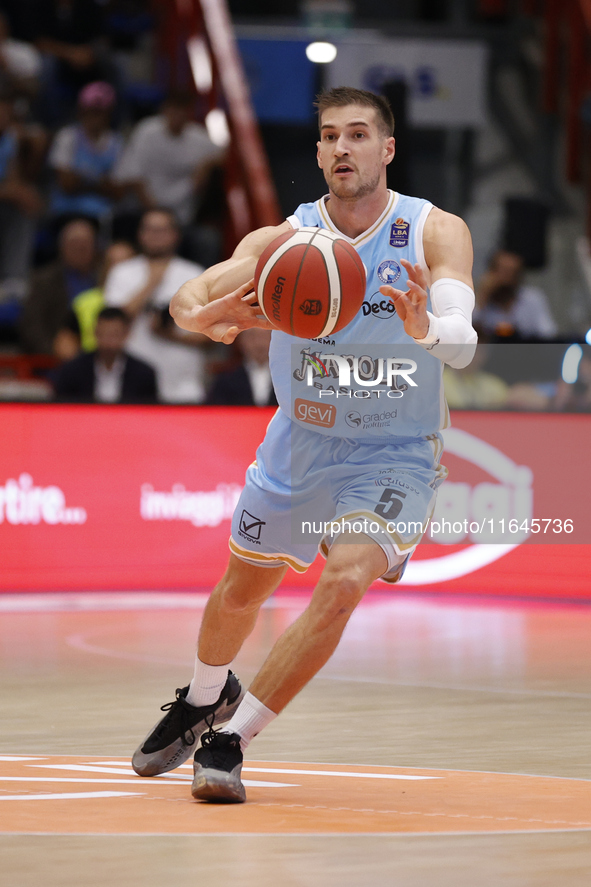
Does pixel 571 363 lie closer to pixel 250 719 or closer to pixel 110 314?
pixel 110 314

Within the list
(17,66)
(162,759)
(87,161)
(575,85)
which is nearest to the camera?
(162,759)

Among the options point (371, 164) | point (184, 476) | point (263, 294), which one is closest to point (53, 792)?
point (263, 294)

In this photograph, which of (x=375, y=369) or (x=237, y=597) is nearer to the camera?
(x=375, y=369)

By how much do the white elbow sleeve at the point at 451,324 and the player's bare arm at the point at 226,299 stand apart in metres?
0.58

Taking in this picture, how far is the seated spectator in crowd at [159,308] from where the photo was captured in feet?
36.8

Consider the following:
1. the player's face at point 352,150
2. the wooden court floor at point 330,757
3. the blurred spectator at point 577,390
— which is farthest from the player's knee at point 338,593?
the blurred spectator at point 577,390

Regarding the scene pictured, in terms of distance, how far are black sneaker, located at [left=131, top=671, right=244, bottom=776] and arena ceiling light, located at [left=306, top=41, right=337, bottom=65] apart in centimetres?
1104

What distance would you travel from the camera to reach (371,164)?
485cm

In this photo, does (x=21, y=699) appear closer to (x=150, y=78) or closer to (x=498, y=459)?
(x=498, y=459)

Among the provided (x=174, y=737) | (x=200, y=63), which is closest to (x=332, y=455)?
(x=174, y=737)

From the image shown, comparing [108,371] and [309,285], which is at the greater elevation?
[108,371]

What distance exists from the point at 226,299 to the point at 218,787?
1.59 meters

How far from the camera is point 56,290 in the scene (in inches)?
460

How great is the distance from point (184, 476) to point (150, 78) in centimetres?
725
